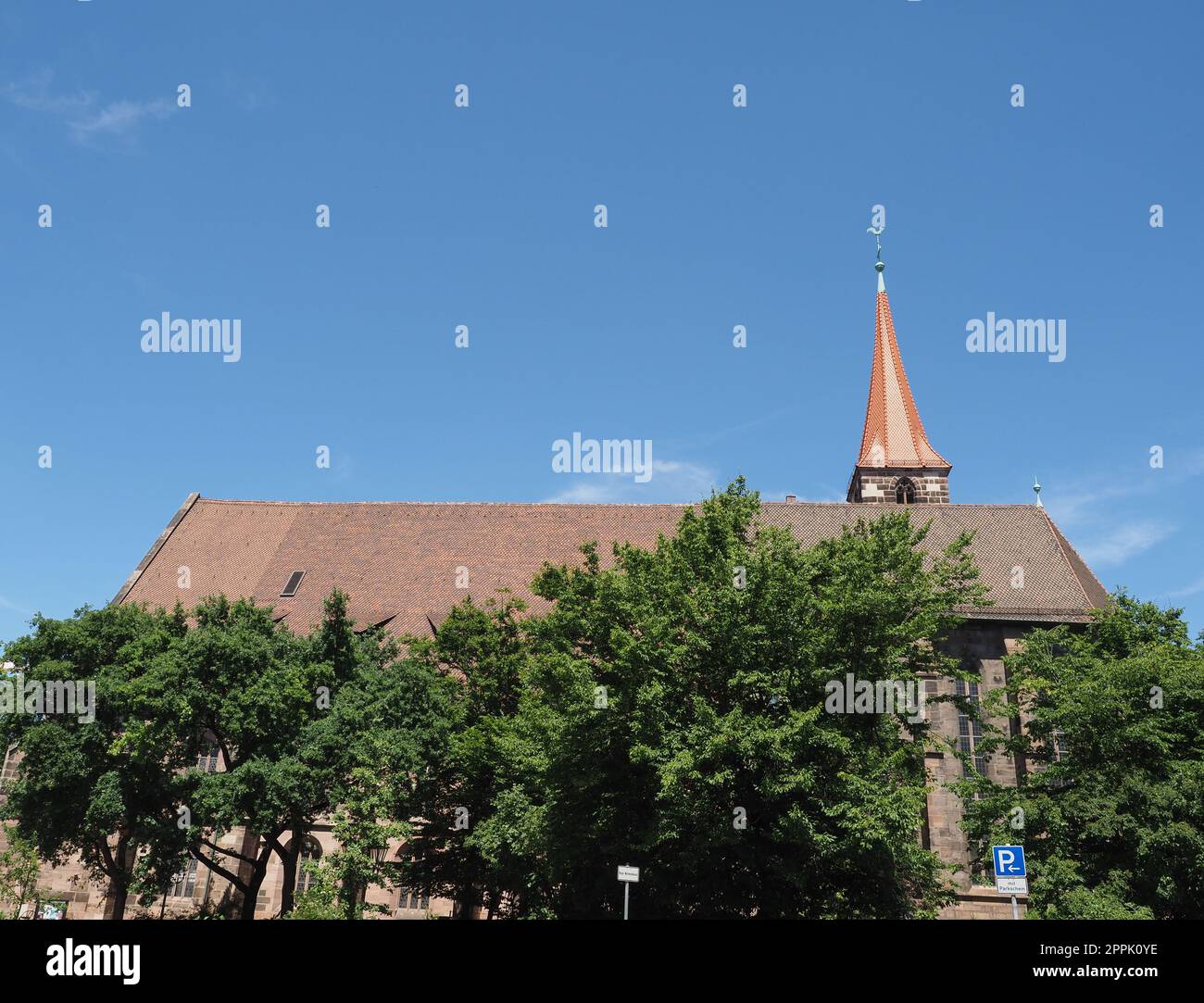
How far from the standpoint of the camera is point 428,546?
38.8 m

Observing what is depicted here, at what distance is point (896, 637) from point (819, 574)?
220 cm

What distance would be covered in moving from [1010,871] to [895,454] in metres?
34.3

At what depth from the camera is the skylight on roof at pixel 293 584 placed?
36.9m

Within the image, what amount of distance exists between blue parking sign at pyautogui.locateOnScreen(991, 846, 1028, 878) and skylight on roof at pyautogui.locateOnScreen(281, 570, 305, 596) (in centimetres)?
2674

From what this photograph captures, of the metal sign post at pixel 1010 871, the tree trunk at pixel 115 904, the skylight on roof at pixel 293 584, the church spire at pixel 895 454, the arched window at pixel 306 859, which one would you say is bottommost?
the tree trunk at pixel 115 904

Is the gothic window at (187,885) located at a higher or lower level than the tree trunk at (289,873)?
lower

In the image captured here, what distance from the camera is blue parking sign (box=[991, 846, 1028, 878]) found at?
16.5 metres

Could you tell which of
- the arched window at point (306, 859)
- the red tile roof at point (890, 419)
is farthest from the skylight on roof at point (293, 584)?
the red tile roof at point (890, 419)

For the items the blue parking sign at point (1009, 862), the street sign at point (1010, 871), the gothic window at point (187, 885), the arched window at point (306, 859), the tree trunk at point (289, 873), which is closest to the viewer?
the street sign at point (1010, 871)

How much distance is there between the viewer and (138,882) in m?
26.6

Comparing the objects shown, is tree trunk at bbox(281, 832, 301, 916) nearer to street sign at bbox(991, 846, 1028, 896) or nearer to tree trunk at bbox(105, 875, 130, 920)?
tree trunk at bbox(105, 875, 130, 920)

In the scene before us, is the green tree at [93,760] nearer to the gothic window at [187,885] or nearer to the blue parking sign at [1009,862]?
the gothic window at [187,885]

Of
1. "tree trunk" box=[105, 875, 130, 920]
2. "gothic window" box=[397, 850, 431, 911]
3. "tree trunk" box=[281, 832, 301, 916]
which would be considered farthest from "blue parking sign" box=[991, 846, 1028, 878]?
"tree trunk" box=[105, 875, 130, 920]
